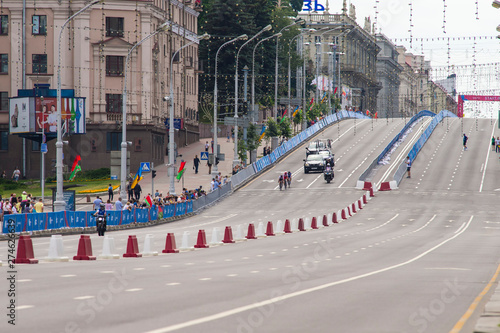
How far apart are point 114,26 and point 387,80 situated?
11286 cm

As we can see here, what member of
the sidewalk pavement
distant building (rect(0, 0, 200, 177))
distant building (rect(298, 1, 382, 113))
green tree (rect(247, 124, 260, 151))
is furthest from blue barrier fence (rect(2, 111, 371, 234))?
distant building (rect(298, 1, 382, 113))

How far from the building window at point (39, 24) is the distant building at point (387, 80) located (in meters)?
101

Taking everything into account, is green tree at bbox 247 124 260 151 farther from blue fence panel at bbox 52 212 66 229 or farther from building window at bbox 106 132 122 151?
blue fence panel at bbox 52 212 66 229

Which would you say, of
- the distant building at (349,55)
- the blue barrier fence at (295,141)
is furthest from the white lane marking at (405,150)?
the distant building at (349,55)

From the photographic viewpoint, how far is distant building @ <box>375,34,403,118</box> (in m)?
174

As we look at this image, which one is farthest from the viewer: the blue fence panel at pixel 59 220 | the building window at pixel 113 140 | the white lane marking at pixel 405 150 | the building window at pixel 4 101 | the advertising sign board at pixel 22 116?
the building window at pixel 4 101

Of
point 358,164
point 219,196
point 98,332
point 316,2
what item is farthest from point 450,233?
point 316,2

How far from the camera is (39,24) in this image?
75.1m

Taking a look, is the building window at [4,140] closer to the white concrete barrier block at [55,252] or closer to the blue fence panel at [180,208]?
the blue fence panel at [180,208]

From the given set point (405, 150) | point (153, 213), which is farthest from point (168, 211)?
point (405, 150)

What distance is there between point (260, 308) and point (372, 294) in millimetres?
2917

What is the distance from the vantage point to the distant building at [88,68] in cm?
7481

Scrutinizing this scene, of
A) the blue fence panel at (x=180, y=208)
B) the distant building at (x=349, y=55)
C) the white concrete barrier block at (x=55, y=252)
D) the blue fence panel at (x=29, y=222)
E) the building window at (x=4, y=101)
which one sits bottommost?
the blue fence panel at (x=180, y=208)

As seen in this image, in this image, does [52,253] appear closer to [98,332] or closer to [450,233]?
[98,332]
